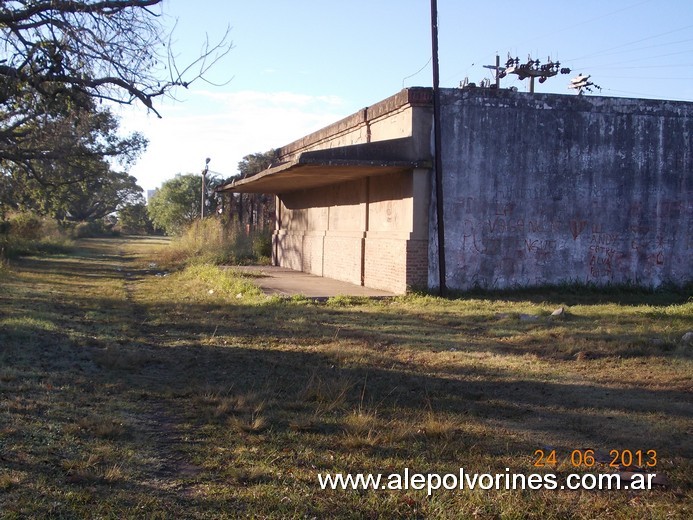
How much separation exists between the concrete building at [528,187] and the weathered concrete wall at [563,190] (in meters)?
0.02

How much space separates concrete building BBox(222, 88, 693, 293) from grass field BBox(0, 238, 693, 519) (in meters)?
2.62

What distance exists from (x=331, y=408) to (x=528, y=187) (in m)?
10.3

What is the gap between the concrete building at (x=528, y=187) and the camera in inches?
594

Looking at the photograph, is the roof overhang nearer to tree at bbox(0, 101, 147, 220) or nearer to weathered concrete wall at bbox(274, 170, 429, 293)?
weathered concrete wall at bbox(274, 170, 429, 293)

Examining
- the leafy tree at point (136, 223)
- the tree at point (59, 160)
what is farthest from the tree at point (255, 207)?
the leafy tree at point (136, 223)

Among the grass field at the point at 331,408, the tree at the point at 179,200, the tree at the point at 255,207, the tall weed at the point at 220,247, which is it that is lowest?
the grass field at the point at 331,408

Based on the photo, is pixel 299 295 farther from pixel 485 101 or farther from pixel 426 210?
pixel 485 101

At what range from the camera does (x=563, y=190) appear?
15727 mm

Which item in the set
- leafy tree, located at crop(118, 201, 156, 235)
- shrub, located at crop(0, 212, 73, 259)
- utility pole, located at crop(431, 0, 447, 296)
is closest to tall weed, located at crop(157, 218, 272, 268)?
shrub, located at crop(0, 212, 73, 259)

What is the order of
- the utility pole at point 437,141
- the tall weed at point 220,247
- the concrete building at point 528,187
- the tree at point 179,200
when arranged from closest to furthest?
the utility pole at point 437,141 → the concrete building at point 528,187 → the tall weed at point 220,247 → the tree at point 179,200

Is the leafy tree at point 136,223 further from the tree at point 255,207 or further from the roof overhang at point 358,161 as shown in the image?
the roof overhang at point 358,161

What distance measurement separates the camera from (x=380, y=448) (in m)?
5.54

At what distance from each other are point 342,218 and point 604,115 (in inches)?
294

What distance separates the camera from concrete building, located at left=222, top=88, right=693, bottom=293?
15.1m
